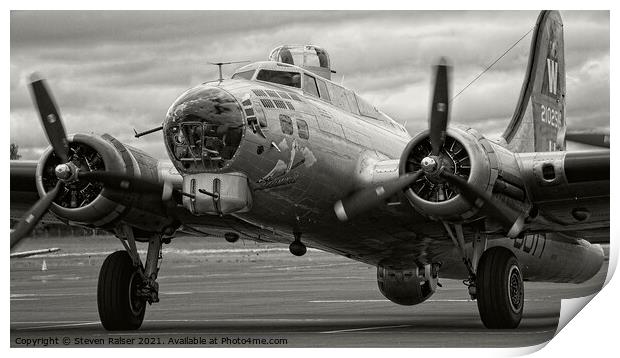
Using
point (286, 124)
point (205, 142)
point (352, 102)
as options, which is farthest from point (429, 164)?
point (352, 102)

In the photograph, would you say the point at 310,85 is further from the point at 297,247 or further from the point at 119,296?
the point at 119,296

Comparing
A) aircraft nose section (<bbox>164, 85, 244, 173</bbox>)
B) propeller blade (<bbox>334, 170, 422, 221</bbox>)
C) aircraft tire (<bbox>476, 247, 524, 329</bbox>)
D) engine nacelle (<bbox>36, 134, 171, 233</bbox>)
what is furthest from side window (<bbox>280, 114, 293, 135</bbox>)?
aircraft tire (<bbox>476, 247, 524, 329</bbox>)

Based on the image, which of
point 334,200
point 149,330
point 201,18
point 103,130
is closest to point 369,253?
point 334,200

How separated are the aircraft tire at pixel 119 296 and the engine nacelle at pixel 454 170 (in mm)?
5508

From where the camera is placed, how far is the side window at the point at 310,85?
1703cm

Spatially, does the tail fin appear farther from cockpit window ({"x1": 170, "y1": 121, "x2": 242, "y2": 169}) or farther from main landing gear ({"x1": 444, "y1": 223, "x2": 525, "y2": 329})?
cockpit window ({"x1": 170, "y1": 121, "x2": 242, "y2": 169})

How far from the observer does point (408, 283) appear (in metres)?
20.5

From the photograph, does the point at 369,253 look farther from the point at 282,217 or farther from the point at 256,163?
the point at 256,163

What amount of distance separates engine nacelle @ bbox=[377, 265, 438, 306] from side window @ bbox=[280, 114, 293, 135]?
5.66 m

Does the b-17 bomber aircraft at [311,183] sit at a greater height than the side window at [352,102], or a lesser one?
lesser

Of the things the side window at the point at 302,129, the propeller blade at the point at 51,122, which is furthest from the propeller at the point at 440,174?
the propeller blade at the point at 51,122

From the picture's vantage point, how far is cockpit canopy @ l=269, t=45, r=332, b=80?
57.4 ft

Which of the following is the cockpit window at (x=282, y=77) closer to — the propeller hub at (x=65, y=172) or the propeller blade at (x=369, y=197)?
the propeller blade at (x=369, y=197)
